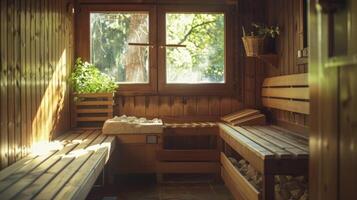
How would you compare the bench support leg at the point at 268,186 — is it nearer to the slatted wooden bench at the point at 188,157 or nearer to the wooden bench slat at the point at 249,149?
the wooden bench slat at the point at 249,149

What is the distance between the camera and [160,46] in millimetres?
5676

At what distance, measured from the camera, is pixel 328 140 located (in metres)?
1.29

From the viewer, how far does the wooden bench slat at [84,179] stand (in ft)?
Result: 7.07

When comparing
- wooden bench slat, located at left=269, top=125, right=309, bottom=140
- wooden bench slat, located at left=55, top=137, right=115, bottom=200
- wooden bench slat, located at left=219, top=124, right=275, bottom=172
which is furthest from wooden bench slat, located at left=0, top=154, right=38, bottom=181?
wooden bench slat, located at left=269, top=125, right=309, bottom=140

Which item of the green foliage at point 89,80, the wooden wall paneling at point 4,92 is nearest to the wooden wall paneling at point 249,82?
the green foliage at point 89,80

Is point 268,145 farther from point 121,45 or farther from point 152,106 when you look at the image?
point 121,45

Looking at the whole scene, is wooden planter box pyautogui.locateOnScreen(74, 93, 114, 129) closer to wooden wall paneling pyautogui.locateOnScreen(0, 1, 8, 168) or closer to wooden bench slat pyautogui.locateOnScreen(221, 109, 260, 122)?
wooden bench slat pyautogui.locateOnScreen(221, 109, 260, 122)

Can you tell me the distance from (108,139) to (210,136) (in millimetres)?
1639

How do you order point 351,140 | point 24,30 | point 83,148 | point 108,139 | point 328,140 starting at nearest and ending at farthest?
point 351,140, point 328,140, point 24,30, point 83,148, point 108,139

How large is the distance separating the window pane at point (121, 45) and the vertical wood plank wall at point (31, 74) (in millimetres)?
754

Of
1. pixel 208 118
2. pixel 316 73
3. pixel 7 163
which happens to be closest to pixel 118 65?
pixel 208 118

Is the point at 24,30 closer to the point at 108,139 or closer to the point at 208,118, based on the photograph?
the point at 108,139

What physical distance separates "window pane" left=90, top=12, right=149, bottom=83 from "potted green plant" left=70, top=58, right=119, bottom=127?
1.06 ft

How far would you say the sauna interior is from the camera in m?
2.96
